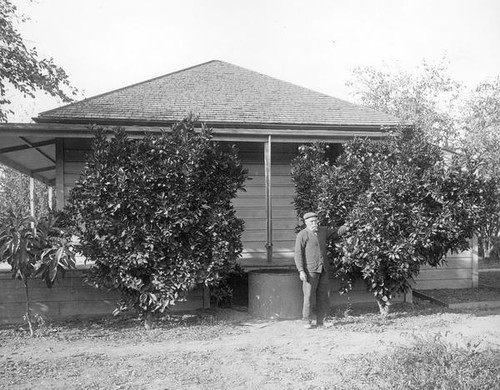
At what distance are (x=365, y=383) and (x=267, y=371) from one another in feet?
3.81

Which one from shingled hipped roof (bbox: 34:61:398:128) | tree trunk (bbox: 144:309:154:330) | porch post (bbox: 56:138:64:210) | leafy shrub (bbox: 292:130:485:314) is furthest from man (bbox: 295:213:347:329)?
porch post (bbox: 56:138:64:210)

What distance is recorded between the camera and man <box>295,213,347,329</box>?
7766mm

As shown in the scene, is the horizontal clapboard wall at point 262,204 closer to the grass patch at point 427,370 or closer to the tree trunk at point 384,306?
the tree trunk at point 384,306

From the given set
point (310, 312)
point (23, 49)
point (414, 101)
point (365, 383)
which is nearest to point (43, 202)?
point (23, 49)

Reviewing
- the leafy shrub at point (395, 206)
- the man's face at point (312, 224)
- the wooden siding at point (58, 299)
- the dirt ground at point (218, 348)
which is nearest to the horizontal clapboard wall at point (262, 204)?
the dirt ground at point (218, 348)

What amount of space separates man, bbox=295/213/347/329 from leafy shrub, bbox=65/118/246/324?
1.16m

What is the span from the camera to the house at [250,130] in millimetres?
9617

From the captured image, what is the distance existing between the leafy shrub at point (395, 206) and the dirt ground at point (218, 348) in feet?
3.15

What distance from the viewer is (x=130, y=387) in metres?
5.07

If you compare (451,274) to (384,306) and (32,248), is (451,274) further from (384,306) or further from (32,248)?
(32,248)

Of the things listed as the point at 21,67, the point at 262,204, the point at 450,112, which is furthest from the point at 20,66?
the point at 450,112

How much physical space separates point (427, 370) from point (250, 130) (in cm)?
568

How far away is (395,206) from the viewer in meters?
7.82

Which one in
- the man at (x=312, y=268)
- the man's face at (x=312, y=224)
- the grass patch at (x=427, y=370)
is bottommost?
the grass patch at (x=427, y=370)
